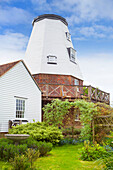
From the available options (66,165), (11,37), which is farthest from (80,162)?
(11,37)

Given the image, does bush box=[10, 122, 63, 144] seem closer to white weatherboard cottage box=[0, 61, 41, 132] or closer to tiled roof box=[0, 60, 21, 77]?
white weatherboard cottage box=[0, 61, 41, 132]

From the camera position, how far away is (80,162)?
779 cm

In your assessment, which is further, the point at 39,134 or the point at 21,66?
the point at 21,66

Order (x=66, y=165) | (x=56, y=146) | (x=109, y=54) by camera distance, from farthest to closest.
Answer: (x=109, y=54) < (x=56, y=146) < (x=66, y=165)

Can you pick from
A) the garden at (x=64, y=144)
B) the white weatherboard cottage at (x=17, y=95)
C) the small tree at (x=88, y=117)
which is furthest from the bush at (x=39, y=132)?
the white weatherboard cottage at (x=17, y=95)

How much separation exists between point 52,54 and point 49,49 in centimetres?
79

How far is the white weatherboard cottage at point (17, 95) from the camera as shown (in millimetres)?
13734

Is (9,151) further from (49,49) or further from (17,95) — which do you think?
(49,49)

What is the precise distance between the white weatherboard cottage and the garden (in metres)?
2.00

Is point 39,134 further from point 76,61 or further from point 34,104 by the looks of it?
point 76,61

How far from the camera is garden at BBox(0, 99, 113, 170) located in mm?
6594

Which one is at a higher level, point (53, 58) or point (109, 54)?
point (53, 58)

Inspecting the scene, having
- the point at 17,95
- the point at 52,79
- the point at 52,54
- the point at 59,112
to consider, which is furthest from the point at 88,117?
the point at 52,54

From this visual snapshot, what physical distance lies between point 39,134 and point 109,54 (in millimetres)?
7741
